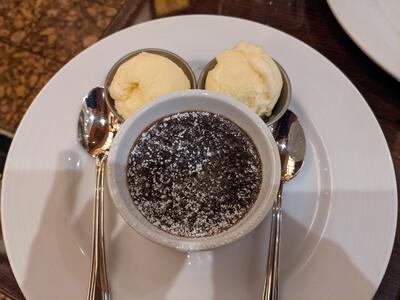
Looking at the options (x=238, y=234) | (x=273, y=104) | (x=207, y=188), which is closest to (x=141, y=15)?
(x=273, y=104)

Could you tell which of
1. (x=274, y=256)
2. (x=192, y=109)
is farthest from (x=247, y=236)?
(x=192, y=109)

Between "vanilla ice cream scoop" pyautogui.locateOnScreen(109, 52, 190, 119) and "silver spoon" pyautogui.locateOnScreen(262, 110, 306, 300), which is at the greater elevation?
"vanilla ice cream scoop" pyautogui.locateOnScreen(109, 52, 190, 119)

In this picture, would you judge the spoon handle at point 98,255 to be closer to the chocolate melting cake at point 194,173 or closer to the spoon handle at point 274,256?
the chocolate melting cake at point 194,173

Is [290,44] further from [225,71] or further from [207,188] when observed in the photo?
[207,188]

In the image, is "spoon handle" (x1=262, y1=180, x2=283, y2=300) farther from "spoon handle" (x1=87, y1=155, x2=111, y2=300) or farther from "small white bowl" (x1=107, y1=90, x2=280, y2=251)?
"spoon handle" (x1=87, y1=155, x2=111, y2=300)

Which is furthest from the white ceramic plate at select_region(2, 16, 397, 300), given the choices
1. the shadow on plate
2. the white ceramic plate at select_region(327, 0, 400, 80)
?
the white ceramic plate at select_region(327, 0, 400, 80)

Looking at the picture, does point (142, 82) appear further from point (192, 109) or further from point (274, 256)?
point (274, 256)
